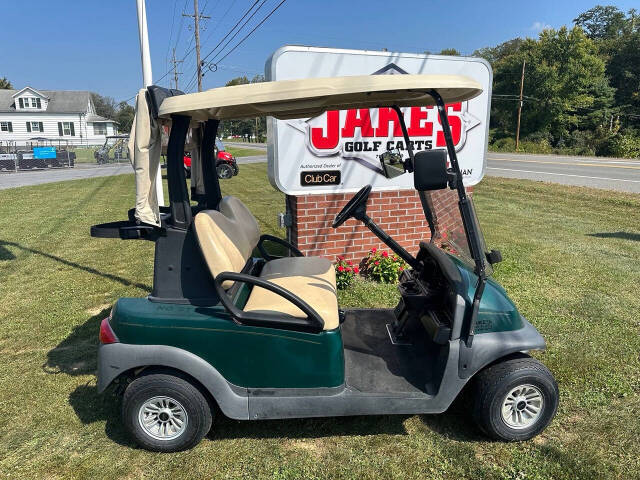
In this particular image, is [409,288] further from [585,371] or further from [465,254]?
[585,371]

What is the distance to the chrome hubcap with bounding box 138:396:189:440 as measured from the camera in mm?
2402

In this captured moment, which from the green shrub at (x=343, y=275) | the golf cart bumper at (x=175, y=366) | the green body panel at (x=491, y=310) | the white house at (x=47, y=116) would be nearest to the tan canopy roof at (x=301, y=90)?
the green body panel at (x=491, y=310)

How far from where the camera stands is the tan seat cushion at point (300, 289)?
241 cm

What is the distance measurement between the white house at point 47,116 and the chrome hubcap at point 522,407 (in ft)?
151

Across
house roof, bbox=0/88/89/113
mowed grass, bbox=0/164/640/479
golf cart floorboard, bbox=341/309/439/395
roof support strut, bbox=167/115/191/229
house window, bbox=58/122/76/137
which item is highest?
house roof, bbox=0/88/89/113

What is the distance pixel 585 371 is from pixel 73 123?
50.5m

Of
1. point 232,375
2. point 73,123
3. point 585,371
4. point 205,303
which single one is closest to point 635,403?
point 585,371

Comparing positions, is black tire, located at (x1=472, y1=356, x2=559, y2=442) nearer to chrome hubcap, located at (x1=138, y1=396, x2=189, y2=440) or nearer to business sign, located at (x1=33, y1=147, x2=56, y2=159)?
chrome hubcap, located at (x1=138, y1=396, x2=189, y2=440)

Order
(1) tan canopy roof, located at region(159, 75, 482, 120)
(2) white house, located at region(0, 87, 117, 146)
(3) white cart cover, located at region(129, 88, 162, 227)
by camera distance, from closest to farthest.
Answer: (1) tan canopy roof, located at region(159, 75, 482, 120)
(3) white cart cover, located at region(129, 88, 162, 227)
(2) white house, located at region(0, 87, 117, 146)

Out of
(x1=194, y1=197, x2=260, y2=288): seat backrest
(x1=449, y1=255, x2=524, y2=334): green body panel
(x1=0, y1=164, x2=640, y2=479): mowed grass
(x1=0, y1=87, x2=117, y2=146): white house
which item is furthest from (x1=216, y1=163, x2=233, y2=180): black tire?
(x1=0, y1=87, x2=117, y2=146): white house

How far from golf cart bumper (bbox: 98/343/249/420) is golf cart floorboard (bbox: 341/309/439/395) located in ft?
2.09

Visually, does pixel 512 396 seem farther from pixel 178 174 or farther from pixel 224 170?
pixel 224 170

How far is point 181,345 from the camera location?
2352mm

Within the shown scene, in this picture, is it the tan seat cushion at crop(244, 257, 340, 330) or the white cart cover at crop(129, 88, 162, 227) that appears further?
the tan seat cushion at crop(244, 257, 340, 330)
